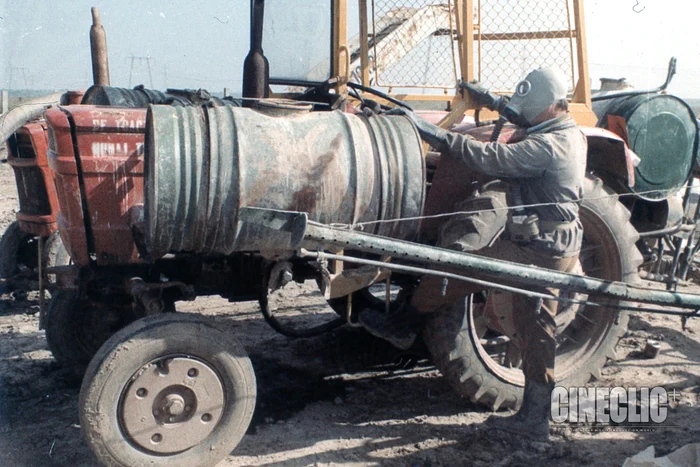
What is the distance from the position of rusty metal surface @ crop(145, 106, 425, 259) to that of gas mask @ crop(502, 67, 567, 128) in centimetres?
67

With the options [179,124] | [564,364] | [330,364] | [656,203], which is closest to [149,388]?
[179,124]

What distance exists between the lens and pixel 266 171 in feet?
9.89

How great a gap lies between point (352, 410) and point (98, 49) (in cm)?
503

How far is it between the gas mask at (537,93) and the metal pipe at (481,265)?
84cm

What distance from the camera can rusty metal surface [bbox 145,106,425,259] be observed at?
9.62 feet

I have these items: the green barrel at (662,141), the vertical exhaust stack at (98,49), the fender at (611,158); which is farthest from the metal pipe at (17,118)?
the green barrel at (662,141)

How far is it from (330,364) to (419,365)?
585mm

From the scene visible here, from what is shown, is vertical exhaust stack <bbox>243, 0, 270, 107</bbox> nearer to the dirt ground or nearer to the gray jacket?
the gray jacket

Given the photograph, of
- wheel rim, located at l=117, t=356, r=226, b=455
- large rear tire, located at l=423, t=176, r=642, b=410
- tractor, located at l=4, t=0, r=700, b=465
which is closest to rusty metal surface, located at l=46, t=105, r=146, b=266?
tractor, located at l=4, t=0, r=700, b=465

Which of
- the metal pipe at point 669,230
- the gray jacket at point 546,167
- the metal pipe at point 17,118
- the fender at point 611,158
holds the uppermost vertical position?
the metal pipe at point 17,118

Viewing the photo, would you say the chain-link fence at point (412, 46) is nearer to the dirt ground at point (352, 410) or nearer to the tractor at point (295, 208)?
the tractor at point (295, 208)

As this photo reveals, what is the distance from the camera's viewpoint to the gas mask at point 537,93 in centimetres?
358

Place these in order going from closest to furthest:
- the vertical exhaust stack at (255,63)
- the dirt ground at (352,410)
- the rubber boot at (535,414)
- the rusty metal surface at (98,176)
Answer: the rusty metal surface at (98,176)
the dirt ground at (352,410)
the rubber boot at (535,414)
the vertical exhaust stack at (255,63)

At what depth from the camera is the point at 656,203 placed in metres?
4.88
